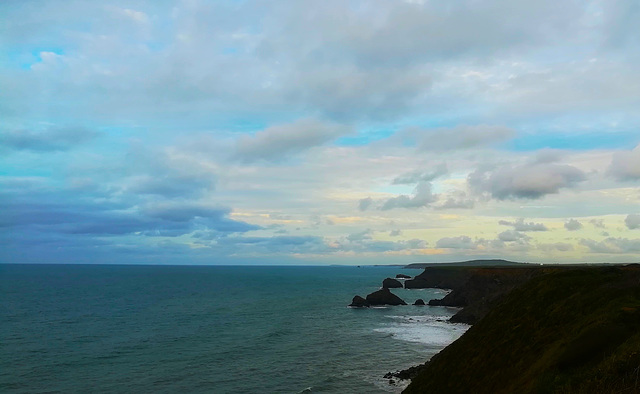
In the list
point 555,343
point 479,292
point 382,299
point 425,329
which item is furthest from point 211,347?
point 479,292

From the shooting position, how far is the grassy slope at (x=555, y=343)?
709 inches

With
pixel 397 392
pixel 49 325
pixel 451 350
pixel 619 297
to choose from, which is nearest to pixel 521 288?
pixel 451 350

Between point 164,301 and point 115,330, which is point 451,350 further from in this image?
point 164,301

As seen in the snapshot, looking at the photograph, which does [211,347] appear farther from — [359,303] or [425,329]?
[359,303]

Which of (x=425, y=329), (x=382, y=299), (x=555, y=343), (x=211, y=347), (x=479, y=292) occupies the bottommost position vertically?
(x=425, y=329)

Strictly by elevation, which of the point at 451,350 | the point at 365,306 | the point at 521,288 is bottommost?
the point at 365,306

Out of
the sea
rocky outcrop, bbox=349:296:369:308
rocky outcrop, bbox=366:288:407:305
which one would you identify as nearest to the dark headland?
the sea

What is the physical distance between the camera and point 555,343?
2536 cm

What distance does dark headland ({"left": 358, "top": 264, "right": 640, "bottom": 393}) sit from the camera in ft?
58.8

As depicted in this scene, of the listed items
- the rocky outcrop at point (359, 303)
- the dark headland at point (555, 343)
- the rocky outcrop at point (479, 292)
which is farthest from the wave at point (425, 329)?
the dark headland at point (555, 343)

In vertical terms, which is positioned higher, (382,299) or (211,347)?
(211,347)

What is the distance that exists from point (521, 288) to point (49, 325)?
8340cm

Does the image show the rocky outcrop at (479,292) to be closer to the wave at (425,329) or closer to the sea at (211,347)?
the wave at (425,329)

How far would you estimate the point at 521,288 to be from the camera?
38.3 meters
